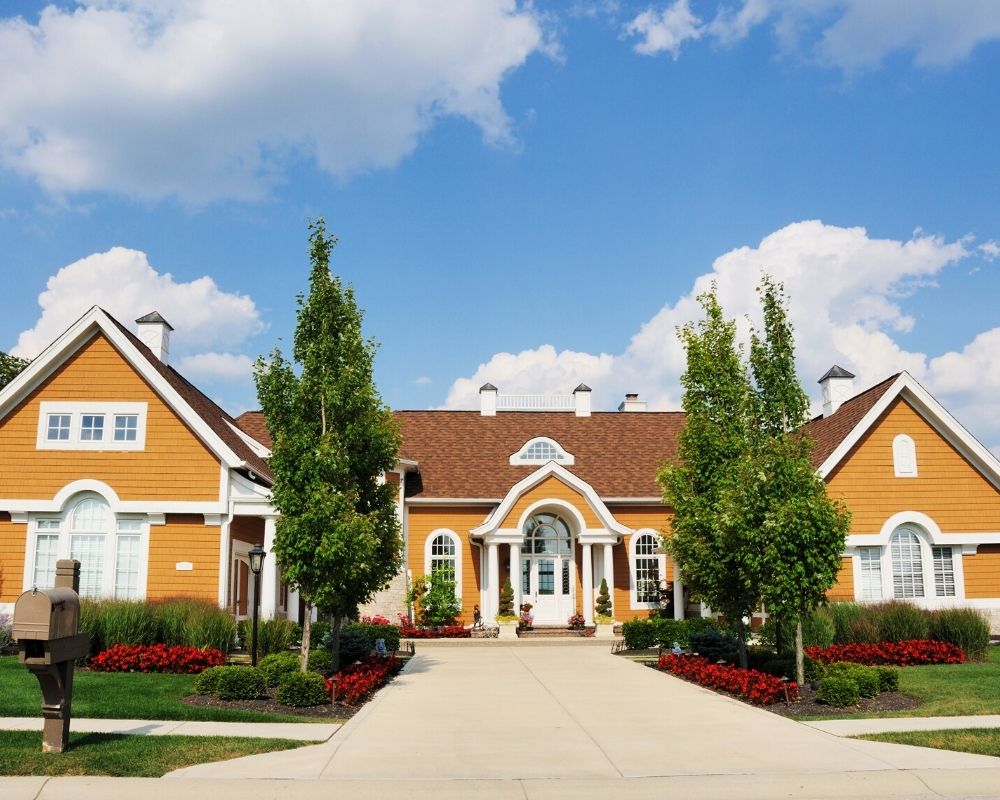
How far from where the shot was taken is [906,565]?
25.4 metres

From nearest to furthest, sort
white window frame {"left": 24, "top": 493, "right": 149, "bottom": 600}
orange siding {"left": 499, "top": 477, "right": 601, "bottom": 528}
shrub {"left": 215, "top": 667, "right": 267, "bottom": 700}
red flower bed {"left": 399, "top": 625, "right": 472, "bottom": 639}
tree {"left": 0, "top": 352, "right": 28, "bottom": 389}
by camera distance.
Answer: shrub {"left": 215, "top": 667, "right": 267, "bottom": 700}
white window frame {"left": 24, "top": 493, "right": 149, "bottom": 600}
red flower bed {"left": 399, "top": 625, "right": 472, "bottom": 639}
orange siding {"left": 499, "top": 477, "right": 601, "bottom": 528}
tree {"left": 0, "top": 352, "right": 28, "bottom": 389}

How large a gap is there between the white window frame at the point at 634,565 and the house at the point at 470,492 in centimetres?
5

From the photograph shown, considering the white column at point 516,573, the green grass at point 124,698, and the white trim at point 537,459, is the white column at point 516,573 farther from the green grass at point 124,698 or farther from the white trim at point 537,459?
the green grass at point 124,698

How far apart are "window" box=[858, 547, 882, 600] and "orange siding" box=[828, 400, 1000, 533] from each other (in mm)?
715

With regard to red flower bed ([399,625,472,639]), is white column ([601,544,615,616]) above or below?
above

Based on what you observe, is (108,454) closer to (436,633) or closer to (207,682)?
(207,682)

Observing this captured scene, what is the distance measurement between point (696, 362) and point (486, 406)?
18784 millimetres

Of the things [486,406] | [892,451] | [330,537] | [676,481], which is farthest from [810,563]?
[486,406]

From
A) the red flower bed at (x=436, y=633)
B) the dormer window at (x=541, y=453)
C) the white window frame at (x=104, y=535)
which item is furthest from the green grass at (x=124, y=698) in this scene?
the dormer window at (x=541, y=453)

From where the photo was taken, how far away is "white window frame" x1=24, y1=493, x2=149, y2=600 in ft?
70.0

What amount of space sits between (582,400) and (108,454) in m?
18.9

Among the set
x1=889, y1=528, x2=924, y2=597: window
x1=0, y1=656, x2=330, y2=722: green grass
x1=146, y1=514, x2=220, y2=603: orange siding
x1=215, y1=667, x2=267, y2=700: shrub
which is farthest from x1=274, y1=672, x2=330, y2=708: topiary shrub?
x1=889, y1=528, x2=924, y2=597: window

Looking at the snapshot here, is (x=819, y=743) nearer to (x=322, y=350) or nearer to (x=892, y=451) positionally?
(x=322, y=350)

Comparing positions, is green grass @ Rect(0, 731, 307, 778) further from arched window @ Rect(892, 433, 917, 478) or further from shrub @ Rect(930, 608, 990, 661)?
arched window @ Rect(892, 433, 917, 478)
